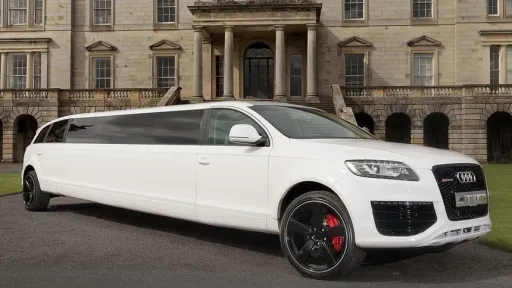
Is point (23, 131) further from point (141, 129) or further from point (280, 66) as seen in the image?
point (141, 129)

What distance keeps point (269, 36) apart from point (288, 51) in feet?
5.21

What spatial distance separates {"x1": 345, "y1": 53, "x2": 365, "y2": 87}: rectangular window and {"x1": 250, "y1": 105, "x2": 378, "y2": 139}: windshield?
28258mm

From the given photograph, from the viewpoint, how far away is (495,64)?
33.3 meters

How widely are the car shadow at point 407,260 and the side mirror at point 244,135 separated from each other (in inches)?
57.2

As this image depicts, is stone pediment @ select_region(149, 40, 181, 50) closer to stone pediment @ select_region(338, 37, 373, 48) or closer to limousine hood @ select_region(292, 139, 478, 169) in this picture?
stone pediment @ select_region(338, 37, 373, 48)

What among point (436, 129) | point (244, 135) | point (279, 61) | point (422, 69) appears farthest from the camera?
point (422, 69)

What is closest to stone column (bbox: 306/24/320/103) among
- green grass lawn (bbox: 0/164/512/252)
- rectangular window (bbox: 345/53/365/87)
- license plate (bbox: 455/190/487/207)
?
rectangular window (bbox: 345/53/365/87)

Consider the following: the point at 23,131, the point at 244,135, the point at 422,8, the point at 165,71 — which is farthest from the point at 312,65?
the point at 244,135

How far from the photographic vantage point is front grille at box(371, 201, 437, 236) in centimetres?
466

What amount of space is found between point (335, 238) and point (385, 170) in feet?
2.66

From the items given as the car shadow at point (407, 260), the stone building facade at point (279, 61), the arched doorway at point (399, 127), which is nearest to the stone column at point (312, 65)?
the stone building facade at point (279, 61)

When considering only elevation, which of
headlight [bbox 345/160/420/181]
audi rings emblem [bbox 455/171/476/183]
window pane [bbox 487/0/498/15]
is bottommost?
audi rings emblem [bbox 455/171/476/183]

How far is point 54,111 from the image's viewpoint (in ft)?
105

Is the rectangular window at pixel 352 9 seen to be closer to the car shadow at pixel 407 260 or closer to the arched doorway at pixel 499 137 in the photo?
the arched doorway at pixel 499 137
